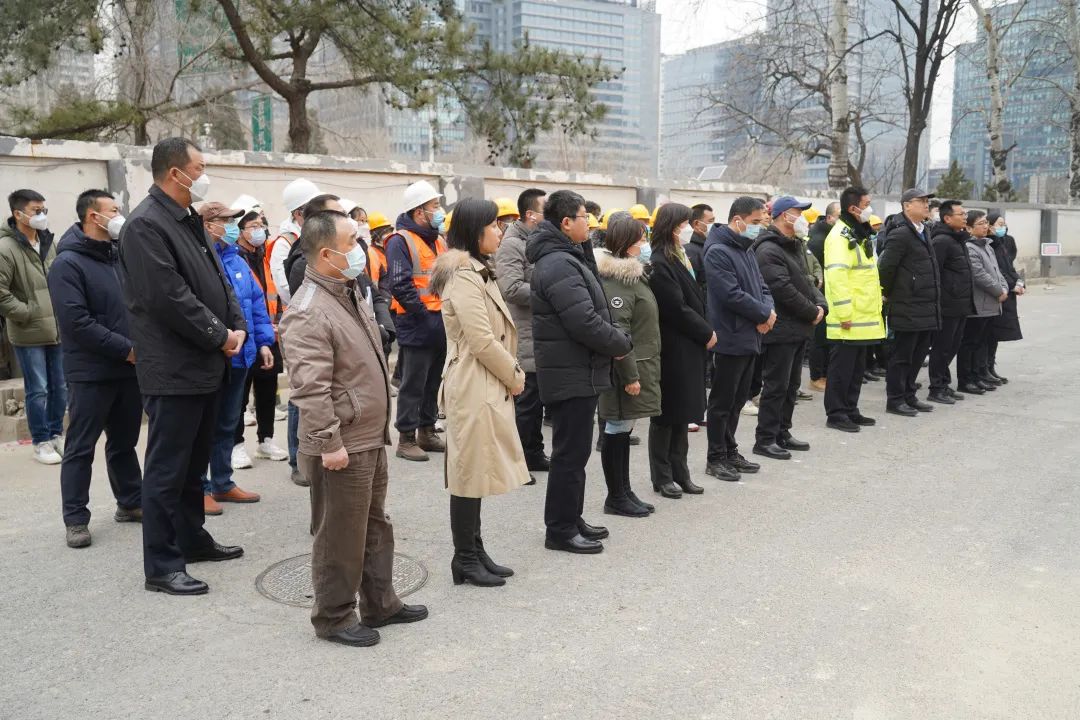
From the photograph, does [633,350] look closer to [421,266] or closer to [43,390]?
[421,266]

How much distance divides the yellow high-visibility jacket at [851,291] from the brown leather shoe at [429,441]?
3.57m

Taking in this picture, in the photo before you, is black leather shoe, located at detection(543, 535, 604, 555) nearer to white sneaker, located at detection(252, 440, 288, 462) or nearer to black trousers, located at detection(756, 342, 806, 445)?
black trousers, located at detection(756, 342, 806, 445)

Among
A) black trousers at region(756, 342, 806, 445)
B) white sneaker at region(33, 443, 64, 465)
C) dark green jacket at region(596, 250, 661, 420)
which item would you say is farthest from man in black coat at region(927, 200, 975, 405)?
white sneaker at region(33, 443, 64, 465)

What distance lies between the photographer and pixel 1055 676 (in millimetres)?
3574

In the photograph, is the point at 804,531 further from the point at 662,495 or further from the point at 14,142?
the point at 14,142

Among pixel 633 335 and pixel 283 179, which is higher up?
pixel 283 179

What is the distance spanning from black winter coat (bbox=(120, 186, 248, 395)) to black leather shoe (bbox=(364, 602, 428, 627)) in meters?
1.46

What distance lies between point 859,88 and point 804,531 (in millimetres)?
24721

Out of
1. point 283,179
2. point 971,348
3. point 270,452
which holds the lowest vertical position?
point 270,452

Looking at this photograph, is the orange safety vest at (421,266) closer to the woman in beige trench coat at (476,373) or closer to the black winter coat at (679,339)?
the black winter coat at (679,339)

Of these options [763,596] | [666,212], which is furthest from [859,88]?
[763,596]

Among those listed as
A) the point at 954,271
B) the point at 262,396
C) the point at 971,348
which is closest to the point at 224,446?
the point at 262,396

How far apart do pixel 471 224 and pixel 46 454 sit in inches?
174

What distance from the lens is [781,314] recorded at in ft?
23.4
